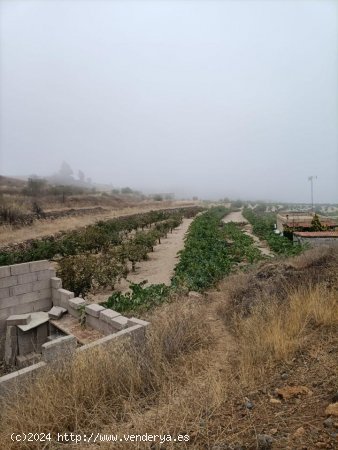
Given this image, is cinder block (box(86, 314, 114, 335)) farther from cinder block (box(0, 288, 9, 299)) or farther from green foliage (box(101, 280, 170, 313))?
cinder block (box(0, 288, 9, 299))

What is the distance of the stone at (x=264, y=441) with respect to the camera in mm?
2498

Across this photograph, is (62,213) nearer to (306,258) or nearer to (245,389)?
(306,258)

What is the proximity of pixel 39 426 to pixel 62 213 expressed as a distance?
31547 mm

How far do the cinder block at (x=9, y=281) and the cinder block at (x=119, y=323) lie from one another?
2.96 meters

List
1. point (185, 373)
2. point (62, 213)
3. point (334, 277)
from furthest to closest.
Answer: point (62, 213), point (334, 277), point (185, 373)

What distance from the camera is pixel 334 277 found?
6.75m

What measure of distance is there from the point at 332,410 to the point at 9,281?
639 centimetres

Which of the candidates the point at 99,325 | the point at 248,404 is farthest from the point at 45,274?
the point at 248,404

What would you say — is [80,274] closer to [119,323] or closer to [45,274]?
[45,274]

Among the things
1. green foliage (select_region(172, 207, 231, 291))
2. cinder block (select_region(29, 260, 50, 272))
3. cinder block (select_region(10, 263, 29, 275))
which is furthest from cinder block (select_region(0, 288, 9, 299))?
green foliage (select_region(172, 207, 231, 291))

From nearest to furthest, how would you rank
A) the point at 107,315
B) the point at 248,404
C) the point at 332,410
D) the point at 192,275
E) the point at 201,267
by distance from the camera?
the point at 332,410 < the point at 248,404 < the point at 107,315 < the point at 192,275 < the point at 201,267

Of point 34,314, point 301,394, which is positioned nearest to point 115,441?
point 301,394

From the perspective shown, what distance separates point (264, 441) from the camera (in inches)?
99.1

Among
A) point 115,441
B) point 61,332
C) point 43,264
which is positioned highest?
point 43,264
